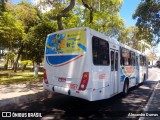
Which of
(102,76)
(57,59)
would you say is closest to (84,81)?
(102,76)

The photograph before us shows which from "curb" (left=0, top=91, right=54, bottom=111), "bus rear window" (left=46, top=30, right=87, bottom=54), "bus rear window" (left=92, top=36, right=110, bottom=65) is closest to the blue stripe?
"bus rear window" (left=46, top=30, right=87, bottom=54)

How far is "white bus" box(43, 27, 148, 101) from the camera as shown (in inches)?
304

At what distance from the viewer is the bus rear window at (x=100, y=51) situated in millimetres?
8047

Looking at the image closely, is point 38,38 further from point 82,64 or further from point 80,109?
point 82,64

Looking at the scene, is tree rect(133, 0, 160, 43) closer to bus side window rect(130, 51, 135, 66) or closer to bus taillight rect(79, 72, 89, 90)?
bus side window rect(130, 51, 135, 66)

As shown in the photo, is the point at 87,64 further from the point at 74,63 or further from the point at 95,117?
the point at 95,117

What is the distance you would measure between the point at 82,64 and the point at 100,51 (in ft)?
3.69

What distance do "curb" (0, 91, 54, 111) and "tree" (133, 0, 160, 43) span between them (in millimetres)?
11928

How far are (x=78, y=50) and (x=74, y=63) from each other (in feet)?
1.72

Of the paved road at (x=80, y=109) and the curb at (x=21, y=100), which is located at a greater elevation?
the curb at (x=21, y=100)

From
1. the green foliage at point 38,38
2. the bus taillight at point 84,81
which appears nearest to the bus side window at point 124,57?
the bus taillight at point 84,81

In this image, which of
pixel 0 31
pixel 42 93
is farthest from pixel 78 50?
pixel 0 31

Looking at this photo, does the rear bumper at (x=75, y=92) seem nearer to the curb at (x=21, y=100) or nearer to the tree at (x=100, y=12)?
the curb at (x=21, y=100)

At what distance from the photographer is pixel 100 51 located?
27.8 feet
